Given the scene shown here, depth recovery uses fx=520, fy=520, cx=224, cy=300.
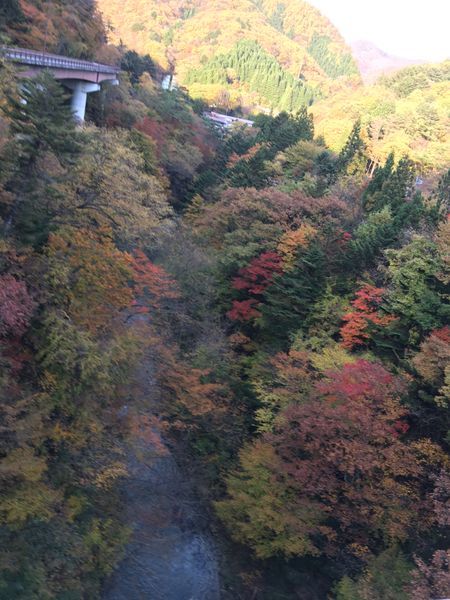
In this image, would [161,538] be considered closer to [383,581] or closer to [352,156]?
[383,581]

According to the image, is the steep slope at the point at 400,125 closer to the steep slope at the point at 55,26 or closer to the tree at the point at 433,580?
the steep slope at the point at 55,26

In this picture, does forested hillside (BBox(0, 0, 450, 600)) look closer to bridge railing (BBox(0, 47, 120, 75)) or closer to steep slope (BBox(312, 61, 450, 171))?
bridge railing (BBox(0, 47, 120, 75))

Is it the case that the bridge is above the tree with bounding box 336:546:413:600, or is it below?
above

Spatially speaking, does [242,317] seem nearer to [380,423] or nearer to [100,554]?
[380,423]

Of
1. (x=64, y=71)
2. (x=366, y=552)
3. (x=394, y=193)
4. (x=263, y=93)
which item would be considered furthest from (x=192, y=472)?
(x=263, y=93)

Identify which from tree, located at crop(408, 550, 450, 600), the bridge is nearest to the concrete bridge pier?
the bridge

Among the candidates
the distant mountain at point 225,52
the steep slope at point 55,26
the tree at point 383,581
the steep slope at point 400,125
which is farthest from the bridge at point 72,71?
the distant mountain at point 225,52

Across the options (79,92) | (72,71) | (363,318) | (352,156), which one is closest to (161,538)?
(363,318)
